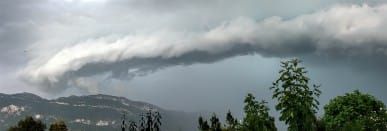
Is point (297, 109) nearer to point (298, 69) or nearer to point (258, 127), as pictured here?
point (298, 69)

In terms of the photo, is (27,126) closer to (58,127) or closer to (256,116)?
(58,127)

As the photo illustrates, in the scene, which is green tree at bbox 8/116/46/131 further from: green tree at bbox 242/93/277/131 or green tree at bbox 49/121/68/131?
green tree at bbox 242/93/277/131

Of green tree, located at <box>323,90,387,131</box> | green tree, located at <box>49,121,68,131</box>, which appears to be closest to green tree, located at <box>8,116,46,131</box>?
green tree, located at <box>49,121,68,131</box>

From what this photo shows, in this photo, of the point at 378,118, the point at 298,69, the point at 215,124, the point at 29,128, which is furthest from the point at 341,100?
the point at 29,128

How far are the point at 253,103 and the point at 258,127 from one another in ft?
14.3

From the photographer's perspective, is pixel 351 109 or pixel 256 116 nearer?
pixel 256 116

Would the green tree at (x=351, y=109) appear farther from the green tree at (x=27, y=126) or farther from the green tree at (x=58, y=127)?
the green tree at (x=27, y=126)

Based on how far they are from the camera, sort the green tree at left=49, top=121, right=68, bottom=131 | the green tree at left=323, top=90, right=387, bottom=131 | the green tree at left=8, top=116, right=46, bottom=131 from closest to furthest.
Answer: the green tree at left=323, top=90, right=387, bottom=131 → the green tree at left=49, top=121, right=68, bottom=131 → the green tree at left=8, top=116, right=46, bottom=131

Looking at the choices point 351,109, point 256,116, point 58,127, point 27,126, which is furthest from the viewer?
point 27,126

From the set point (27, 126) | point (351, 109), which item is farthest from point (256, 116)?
point (27, 126)

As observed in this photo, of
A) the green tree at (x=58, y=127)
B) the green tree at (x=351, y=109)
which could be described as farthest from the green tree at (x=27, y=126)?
the green tree at (x=351, y=109)

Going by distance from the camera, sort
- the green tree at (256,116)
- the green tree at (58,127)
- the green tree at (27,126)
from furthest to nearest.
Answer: the green tree at (27,126) → the green tree at (58,127) → the green tree at (256,116)

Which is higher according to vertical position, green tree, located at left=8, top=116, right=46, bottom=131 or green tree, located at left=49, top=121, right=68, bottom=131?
green tree, located at left=8, top=116, right=46, bottom=131

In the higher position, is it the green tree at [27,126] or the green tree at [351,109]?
the green tree at [27,126]
